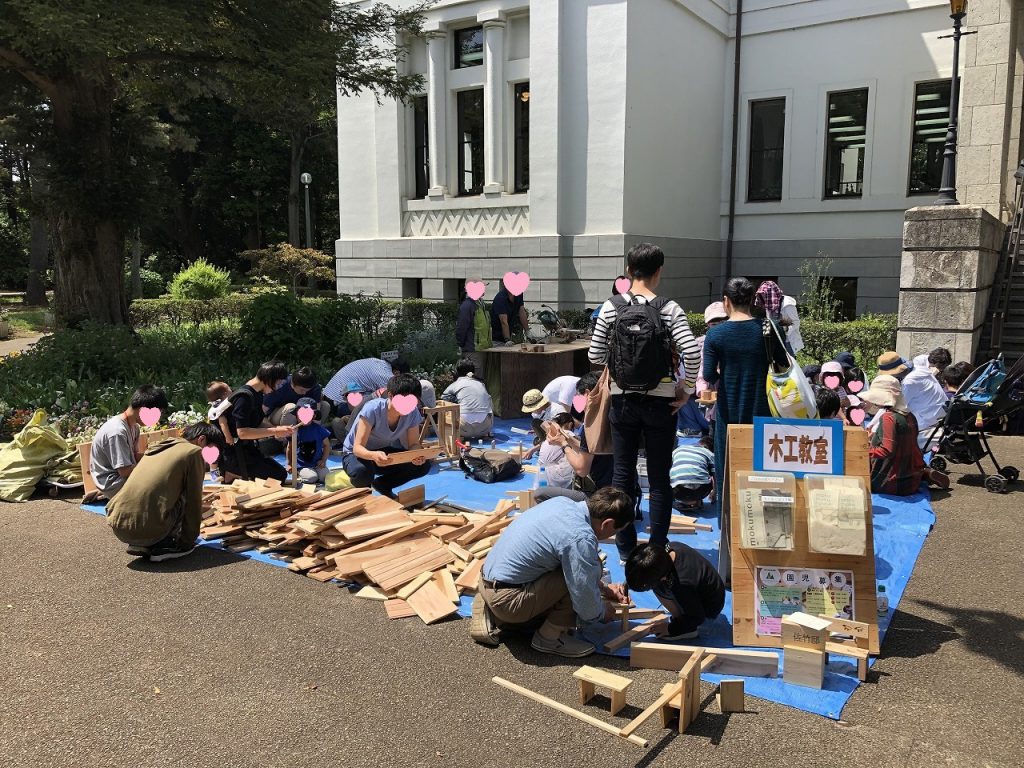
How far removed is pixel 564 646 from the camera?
4.68 metres

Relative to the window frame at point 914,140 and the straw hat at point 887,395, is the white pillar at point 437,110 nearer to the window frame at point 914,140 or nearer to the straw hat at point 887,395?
the window frame at point 914,140

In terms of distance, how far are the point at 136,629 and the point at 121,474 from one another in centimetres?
229

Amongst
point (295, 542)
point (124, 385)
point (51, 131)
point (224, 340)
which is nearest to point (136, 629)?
point (295, 542)

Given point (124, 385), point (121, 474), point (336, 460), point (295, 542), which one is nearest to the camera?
point (295, 542)

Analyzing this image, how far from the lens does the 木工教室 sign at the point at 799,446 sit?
4.71m

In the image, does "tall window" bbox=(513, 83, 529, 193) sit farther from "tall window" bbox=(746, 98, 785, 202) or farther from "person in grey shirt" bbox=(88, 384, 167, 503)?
"person in grey shirt" bbox=(88, 384, 167, 503)

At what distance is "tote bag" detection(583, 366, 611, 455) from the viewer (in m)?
5.96

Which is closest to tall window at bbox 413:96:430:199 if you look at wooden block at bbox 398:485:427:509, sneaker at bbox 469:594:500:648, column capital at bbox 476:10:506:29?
column capital at bbox 476:10:506:29

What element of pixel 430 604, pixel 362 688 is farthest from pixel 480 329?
pixel 362 688

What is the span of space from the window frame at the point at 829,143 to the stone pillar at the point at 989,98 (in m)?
4.35

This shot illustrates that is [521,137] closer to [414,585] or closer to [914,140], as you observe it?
[914,140]

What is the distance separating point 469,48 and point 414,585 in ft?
56.2

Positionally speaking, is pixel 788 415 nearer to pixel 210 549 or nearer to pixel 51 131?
pixel 210 549

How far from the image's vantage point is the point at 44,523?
7.21 m
